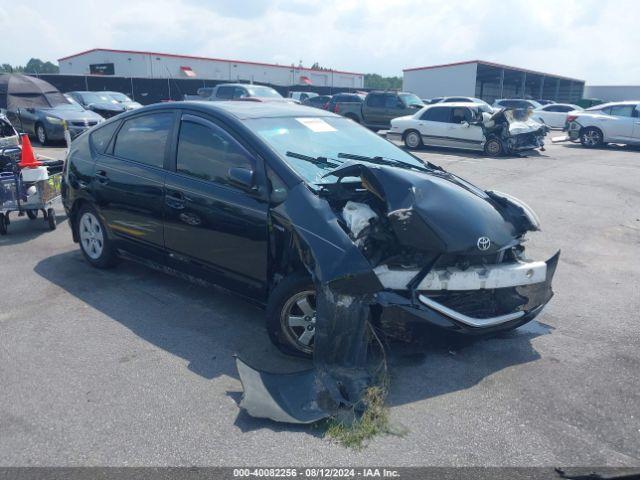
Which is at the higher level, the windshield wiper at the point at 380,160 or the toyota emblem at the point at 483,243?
the windshield wiper at the point at 380,160

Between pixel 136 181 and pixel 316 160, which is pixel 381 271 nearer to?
pixel 316 160

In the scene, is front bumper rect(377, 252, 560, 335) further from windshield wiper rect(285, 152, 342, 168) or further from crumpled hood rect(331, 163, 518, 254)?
windshield wiper rect(285, 152, 342, 168)

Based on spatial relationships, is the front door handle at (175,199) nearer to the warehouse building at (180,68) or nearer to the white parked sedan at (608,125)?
the white parked sedan at (608,125)

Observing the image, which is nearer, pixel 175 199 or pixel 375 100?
pixel 175 199

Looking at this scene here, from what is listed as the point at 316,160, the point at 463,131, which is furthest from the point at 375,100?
the point at 316,160

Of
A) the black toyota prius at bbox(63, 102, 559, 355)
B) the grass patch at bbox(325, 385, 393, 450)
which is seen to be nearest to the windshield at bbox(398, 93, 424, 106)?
the black toyota prius at bbox(63, 102, 559, 355)

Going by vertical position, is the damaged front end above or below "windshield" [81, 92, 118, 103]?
below

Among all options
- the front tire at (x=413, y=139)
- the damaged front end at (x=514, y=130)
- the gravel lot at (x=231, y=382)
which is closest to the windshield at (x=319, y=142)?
the gravel lot at (x=231, y=382)

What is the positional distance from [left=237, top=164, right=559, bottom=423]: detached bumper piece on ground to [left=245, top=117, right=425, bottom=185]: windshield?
42 cm

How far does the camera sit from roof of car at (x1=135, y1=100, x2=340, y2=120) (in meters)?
4.81

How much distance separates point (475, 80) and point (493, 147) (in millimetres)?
29456

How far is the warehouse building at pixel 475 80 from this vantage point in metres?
44.5

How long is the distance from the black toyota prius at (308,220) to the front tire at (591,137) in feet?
58.1

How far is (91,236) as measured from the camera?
19.9 feet
